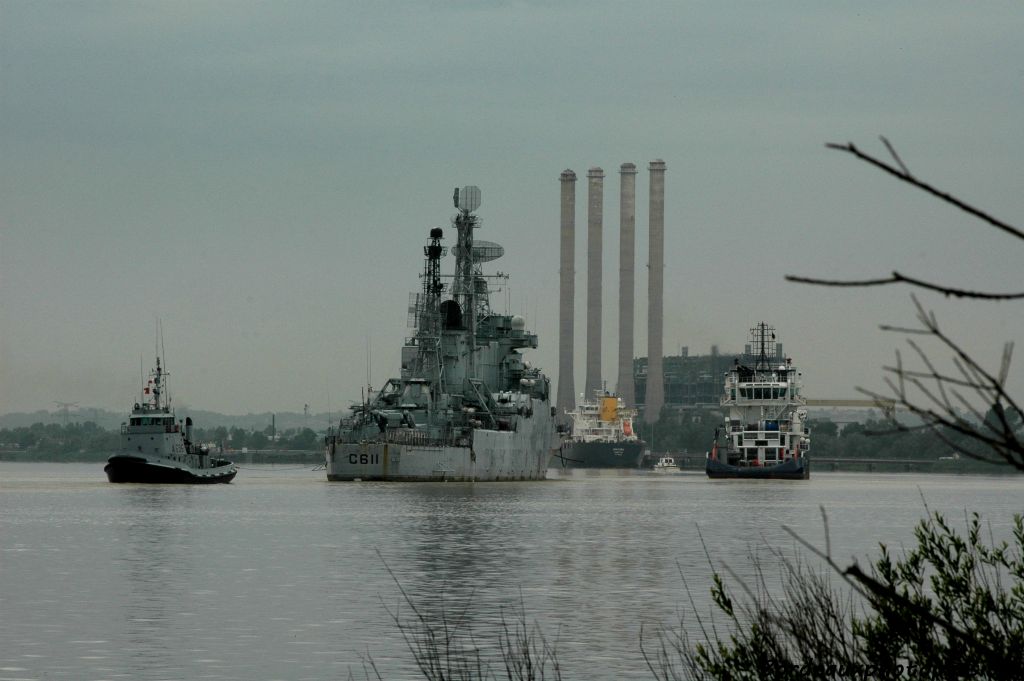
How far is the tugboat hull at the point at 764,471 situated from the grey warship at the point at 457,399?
19.4m

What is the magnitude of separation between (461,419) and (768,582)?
9129 centimetres

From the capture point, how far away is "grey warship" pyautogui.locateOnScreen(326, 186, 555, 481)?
4946 inches

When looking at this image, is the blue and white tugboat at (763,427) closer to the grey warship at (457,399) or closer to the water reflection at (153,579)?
the grey warship at (457,399)

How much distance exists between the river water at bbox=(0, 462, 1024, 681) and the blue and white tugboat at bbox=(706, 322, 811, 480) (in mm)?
64250

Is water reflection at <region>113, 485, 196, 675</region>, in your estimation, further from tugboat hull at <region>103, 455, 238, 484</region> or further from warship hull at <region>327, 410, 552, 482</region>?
warship hull at <region>327, 410, 552, 482</region>

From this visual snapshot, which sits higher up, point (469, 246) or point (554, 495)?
point (469, 246)

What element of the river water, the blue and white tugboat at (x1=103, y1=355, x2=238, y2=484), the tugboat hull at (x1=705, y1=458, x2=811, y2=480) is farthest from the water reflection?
the tugboat hull at (x1=705, y1=458, x2=811, y2=480)

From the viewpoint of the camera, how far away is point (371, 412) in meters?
126

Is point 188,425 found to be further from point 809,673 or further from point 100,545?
point 809,673

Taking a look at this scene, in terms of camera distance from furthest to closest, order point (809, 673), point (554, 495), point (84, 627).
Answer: point (554, 495) → point (84, 627) → point (809, 673)

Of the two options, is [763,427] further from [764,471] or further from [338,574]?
[338,574]

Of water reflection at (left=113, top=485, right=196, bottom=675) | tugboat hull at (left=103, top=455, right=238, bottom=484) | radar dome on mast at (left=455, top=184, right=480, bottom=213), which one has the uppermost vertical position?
radar dome on mast at (left=455, top=184, right=480, bottom=213)

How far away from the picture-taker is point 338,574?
1689 inches

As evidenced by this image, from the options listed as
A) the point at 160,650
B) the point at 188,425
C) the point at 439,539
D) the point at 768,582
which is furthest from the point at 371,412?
the point at 160,650
